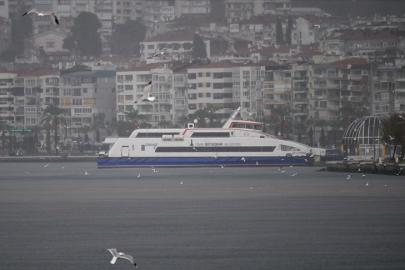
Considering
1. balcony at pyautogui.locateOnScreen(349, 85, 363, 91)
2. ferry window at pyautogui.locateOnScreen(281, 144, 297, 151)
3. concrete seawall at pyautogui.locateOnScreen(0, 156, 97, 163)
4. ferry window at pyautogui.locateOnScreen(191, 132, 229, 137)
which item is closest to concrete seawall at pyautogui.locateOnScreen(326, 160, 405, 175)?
ferry window at pyautogui.locateOnScreen(281, 144, 297, 151)

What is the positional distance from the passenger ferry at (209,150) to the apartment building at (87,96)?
6366 centimetres

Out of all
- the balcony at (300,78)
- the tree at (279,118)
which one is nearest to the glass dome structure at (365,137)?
the tree at (279,118)

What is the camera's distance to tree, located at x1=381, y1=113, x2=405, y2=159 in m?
83.1

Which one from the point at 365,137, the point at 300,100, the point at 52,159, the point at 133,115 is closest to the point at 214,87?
the point at 133,115

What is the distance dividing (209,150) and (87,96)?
68484mm

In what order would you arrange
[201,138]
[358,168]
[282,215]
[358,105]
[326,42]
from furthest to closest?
[326,42] → [358,105] → [201,138] → [358,168] → [282,215]

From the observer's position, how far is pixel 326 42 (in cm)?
16538

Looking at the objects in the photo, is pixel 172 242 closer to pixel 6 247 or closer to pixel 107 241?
pixel 107 241

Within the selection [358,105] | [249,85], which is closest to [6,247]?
[358,105]

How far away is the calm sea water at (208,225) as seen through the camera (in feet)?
121

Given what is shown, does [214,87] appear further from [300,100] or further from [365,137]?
[365,137]

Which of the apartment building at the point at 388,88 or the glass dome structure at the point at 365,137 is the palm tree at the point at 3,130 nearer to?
the apartment building at the point at 388,88

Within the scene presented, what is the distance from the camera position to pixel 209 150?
9275 centimetres

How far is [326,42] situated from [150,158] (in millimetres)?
77360
